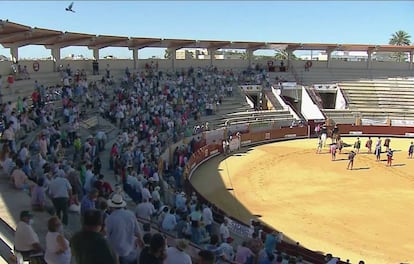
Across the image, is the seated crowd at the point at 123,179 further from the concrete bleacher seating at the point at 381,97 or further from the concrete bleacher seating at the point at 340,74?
the concrete bleacher seating at the point at 381,97

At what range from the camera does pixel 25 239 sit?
6.81 metres

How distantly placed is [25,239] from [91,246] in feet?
9.40

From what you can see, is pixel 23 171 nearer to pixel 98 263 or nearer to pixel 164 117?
pixel 98 263

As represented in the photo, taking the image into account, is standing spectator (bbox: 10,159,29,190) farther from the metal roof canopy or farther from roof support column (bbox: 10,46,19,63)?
roof support column (bbox: 10,46,19,63)

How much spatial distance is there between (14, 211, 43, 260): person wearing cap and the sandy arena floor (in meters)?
10.4

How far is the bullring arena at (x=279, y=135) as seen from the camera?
16266 mm

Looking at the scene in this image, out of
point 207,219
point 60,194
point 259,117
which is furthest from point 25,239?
point 259,117

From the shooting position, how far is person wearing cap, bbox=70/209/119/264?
4441 mm

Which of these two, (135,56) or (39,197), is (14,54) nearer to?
(135,56)

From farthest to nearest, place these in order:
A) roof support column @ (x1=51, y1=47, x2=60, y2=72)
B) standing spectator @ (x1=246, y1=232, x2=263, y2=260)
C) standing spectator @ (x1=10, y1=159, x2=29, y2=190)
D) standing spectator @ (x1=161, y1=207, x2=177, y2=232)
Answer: roof support column @ (x1=51, y1=47, x2=60, y2=72) → standing spectator @ (x1=10, y1=159, x2=29, y2=190) → standing spectator @ (x1=161, y1=207, x2=177, y2=232) → standing spectator @ (x1=246, y1=232, x2=263, y2=260)

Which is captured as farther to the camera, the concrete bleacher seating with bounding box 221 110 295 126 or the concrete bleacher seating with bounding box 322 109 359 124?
the concrete bleacher seating with bounding box 322 109 359 124

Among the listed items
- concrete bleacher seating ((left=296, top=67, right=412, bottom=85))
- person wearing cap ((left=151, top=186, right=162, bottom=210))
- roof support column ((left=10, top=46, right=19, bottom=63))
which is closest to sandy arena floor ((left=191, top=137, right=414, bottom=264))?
person wearing cap ((left=151, top=186, right=162, bottom=210))

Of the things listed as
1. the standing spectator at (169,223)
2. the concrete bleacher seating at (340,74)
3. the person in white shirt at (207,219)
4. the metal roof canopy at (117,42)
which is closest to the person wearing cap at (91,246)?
the standing spectator at (169,223)

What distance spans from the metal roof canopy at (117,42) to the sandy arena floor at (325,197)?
13.6 meters
